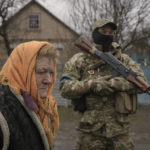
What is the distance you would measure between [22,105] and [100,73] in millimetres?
1610

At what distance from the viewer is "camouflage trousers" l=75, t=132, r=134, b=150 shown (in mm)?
2717

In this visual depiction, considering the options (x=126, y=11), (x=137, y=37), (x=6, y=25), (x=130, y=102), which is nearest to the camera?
(x=130, y=102)

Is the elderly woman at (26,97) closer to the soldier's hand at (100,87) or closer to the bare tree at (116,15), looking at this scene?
the soldier's hand at (100,87)

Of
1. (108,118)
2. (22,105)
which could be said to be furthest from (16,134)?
(108,118)

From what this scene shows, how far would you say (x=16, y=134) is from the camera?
4.36ft

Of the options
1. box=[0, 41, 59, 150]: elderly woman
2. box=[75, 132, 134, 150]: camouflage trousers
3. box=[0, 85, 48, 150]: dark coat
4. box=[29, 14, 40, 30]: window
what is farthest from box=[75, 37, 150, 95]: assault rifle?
box=[29, 14, 40, 30]: window

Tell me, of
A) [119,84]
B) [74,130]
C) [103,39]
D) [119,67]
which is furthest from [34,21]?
[119,84]

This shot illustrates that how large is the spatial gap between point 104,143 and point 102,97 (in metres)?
0.50

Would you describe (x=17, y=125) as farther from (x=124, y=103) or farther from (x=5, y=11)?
(x=5, y=11)

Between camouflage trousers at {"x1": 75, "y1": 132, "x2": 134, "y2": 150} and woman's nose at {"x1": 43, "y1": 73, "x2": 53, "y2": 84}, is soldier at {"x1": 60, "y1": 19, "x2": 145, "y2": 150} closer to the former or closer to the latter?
camouflage trousers at {"x1": 75, "y1": 132, "x2": 134, "y2": 150}

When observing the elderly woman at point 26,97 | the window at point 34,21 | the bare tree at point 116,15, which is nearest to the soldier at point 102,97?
the elderly woman at point 26,97

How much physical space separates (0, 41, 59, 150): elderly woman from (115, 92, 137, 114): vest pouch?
1.29 meters

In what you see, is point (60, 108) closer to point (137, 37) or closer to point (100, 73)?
point (137, 37)

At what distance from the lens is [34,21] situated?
19.0 m
